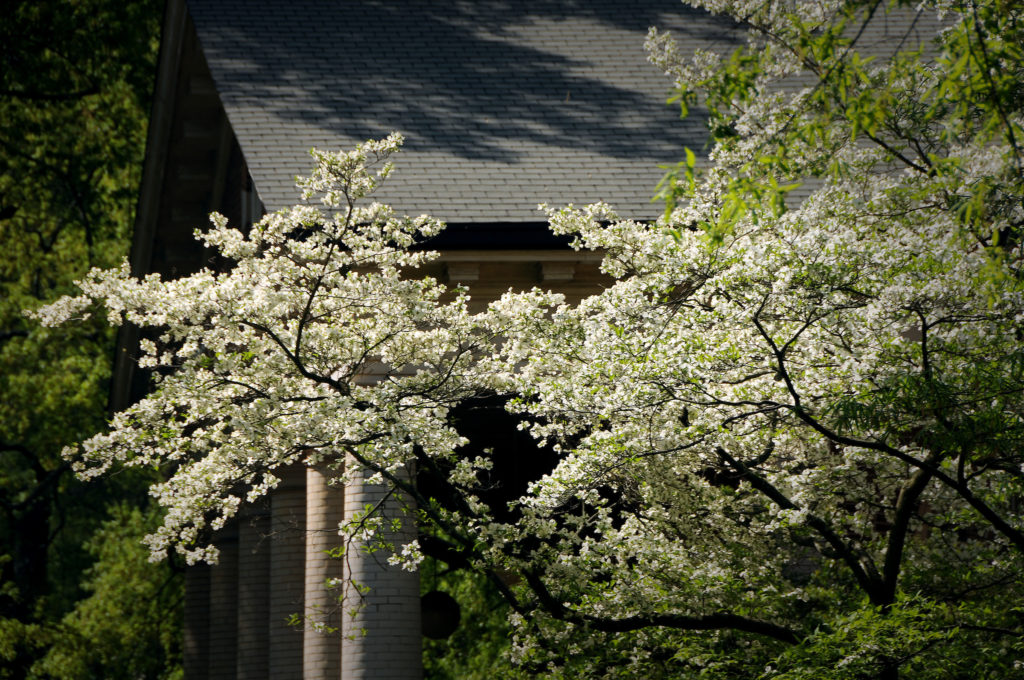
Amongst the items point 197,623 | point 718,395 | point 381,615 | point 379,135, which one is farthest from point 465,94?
point 197,623

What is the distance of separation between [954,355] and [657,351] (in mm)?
1958

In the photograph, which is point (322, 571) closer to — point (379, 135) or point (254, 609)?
point (254, 609)

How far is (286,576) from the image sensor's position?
1383 centimetres

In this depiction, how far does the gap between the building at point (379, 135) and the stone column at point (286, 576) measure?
0.07 ft

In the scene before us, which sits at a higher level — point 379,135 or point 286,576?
point 379,135

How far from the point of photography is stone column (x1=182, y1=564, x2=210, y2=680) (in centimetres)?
1959

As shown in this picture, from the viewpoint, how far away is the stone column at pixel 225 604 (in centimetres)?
1756

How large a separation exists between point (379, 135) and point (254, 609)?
21.0ft

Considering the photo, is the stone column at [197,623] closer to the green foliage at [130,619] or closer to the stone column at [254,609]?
the stone column at [254,609]

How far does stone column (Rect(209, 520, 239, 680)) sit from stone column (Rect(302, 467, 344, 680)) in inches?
215

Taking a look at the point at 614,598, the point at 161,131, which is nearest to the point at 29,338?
the point at 161,131

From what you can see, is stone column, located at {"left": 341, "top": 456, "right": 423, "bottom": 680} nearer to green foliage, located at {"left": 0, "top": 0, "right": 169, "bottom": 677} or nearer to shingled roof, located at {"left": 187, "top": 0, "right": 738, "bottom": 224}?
shingled roof, located at {"left": 187, "top": 0, "right": 738, "bottom": 224}

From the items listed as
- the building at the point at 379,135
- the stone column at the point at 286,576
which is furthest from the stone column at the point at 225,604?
the stone column at the point at 286,576

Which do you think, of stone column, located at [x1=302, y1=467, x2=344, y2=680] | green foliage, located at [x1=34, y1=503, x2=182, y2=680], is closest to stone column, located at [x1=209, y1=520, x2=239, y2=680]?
stone column, located at [x1=302, y1=467, x2=344, y2=680]
